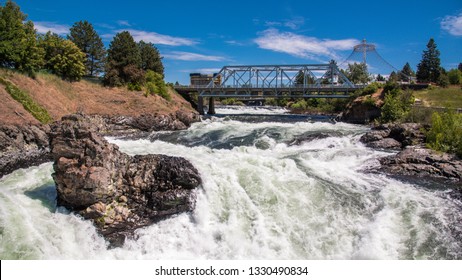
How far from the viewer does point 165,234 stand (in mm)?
12234

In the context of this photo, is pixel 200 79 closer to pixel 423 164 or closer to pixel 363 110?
pixel 363 110

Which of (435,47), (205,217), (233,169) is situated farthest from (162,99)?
(435,47)

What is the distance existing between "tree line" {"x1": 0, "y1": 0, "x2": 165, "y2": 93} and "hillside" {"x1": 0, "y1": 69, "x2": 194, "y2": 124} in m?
1.95

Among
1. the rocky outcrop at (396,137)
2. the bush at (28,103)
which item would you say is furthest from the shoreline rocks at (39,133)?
the rocky outcrop at (396,137)

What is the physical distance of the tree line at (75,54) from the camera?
131ft

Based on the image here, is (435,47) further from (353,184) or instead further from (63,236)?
(63,236)

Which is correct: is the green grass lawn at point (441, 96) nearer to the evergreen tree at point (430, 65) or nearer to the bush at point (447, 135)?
the evergreen tree at point (430, 65)

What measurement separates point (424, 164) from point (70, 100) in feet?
152

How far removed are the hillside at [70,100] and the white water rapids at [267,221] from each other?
1827cm

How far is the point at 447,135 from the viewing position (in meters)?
22.5

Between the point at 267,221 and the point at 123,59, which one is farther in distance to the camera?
the point at 123,59

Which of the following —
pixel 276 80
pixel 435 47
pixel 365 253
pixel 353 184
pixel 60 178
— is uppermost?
pixel 435 47

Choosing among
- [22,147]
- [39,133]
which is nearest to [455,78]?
[39,133]

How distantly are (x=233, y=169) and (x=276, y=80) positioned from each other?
187ft
